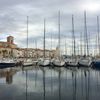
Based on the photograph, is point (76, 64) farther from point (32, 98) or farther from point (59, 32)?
point (32, 98)

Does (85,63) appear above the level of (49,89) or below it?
above

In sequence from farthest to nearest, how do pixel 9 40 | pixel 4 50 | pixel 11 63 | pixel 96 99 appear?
pixel 9 40, pixel 4 50, pixel 11 63, pixel 96 99

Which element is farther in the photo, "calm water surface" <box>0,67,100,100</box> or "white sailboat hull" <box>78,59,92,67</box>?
"white sailboat hull" <box>78,59,92,67</box>

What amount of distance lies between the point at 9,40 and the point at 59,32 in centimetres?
13006

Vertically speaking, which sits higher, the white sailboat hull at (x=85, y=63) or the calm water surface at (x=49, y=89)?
the white sailboat hull at (x=85, y=63)

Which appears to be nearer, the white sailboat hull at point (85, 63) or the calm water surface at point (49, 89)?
the calm water surface at point (49, 89)

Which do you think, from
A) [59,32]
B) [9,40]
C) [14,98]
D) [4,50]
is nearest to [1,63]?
[59,32]

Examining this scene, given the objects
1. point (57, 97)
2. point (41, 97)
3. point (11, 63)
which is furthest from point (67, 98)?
point (11, 63)

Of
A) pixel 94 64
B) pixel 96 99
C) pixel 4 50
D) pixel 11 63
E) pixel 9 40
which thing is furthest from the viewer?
pixel 9 40

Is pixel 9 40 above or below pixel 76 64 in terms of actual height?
above

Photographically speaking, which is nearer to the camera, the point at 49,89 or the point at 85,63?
the point at 49,89

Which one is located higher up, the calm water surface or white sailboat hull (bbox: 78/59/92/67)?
white sailboat hull (bbox: 78/59/92/67)

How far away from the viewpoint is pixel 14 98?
19.5m

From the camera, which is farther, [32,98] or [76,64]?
[76,64]
